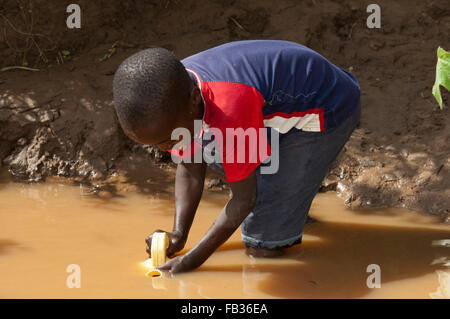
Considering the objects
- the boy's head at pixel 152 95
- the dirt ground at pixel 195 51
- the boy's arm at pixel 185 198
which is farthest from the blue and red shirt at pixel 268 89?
the dirt ground at pixel 195 51

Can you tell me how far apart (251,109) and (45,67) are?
2916mm

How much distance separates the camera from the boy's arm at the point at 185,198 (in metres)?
2.93

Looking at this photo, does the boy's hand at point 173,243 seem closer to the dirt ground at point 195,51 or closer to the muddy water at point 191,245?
the muddy water at point 191,245

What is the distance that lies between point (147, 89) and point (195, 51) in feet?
8.54

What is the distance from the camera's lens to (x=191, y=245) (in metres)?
3.12

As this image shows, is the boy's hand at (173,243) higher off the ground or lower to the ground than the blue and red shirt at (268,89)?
lower

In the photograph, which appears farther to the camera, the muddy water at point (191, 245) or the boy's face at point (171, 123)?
the muddy water at point (191, 245)

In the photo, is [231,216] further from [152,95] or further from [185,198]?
[152,95]

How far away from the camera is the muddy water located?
8.64 ft

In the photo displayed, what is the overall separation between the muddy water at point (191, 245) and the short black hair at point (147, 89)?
856mm

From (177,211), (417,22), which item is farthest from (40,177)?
(417,22)

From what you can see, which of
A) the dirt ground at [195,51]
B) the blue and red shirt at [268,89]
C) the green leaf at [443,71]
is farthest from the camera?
the dirt ground at [195,51]

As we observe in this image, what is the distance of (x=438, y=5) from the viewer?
4848 mm

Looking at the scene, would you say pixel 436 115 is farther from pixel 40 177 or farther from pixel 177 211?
pixel 40 177
